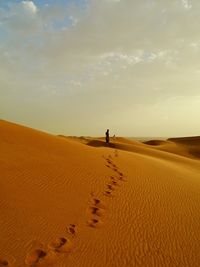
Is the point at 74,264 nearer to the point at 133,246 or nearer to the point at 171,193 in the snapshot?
the point at 133,246

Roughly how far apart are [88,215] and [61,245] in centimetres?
131

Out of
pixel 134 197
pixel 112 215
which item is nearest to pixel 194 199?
pixel 134 197

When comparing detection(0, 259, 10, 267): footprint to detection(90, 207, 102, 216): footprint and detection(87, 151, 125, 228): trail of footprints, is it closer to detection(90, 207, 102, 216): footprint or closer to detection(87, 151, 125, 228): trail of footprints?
detection(87, 151, 125, 228): trail of footprints

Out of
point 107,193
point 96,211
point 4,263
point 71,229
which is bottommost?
point 4,263

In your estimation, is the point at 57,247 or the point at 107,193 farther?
the point at 107,193

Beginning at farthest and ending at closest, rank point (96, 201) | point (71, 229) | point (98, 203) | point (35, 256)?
point (96, 201)
point (98, 203)
point (71, 229)
point (35, 256)

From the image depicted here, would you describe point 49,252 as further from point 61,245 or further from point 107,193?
point 107,193

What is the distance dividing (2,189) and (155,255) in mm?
3401

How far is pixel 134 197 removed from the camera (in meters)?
7.86

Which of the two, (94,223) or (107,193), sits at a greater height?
(107,193)

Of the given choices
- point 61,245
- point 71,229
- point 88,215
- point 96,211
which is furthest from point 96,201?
point 61,245

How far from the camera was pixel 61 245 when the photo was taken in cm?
495

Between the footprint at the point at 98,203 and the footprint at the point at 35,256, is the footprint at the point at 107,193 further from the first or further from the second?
the footprint at the point at 35,256

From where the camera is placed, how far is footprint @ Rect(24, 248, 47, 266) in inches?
174
